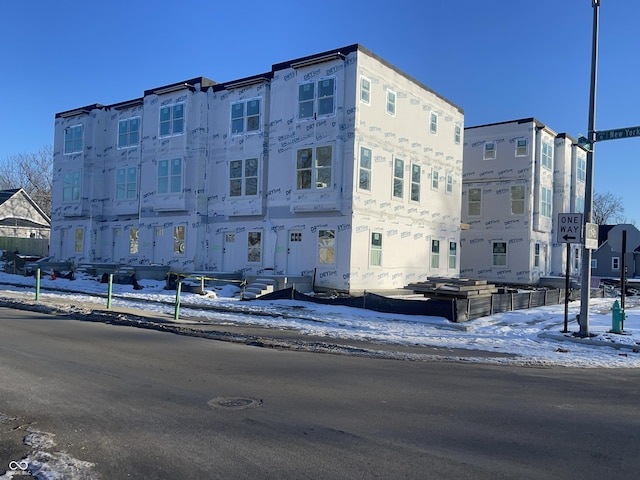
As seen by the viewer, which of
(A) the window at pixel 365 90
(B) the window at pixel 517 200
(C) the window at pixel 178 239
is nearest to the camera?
(A) the window at pixel 365 90

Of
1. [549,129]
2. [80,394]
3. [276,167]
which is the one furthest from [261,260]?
[549,129]

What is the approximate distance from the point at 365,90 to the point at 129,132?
1519cm

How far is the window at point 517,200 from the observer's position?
34062 millimetres

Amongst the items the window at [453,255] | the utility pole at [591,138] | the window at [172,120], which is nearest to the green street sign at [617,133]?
the utility pole at [591,138]

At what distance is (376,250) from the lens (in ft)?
76.6

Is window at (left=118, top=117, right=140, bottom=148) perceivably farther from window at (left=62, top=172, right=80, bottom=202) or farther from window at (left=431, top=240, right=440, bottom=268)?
window at (left=431, top=240, right=440, bottom=268)

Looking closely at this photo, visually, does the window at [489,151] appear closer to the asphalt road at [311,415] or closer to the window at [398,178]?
the window at [398,178]

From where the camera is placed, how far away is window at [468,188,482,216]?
3566 cm

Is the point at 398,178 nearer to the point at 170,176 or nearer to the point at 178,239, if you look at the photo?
the point at 178,239

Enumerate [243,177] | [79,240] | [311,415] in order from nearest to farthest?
[311,415] < [243,177] < [79,240]

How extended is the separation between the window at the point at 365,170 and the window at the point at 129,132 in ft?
47.1

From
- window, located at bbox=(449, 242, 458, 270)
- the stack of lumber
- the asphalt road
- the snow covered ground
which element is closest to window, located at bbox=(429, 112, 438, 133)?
window, located at bbox=(449, 242, 458, 270)

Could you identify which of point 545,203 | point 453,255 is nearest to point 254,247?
point 453,255

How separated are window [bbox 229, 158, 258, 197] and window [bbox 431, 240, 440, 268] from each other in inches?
382
